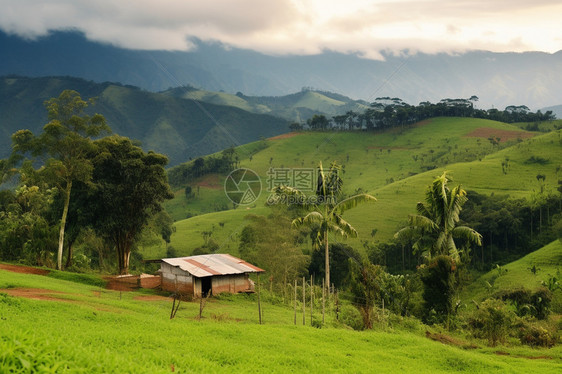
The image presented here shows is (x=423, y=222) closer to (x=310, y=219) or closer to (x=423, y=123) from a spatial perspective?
(x=310, y=219)

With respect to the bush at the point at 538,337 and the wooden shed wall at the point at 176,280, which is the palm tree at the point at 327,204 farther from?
the bush at the point at 538,337

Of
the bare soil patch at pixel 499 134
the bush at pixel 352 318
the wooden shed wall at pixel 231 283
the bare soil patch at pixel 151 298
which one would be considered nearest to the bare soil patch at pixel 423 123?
the bare soil patch at pixel 499 134

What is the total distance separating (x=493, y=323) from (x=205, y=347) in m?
15.7

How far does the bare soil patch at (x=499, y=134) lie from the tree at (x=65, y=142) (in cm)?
9668

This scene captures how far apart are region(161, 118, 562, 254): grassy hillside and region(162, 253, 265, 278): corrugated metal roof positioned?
3055cm

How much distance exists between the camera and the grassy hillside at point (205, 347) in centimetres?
941

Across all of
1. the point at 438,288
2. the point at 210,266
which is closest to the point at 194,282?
the point at 210,266

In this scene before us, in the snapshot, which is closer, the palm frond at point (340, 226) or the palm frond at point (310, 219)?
the palm frond at point (310, 219)

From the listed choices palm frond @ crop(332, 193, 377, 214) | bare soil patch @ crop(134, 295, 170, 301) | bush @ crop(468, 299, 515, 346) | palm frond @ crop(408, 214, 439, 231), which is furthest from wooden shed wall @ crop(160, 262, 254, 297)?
bush @ crop(468, 299, 515, 346)

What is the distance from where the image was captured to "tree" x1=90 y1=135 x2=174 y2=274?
3644 centimetres

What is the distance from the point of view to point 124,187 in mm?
36781

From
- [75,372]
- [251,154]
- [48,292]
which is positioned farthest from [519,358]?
[251,154]

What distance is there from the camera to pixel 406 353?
17.8 m

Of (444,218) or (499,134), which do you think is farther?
(499,134)
